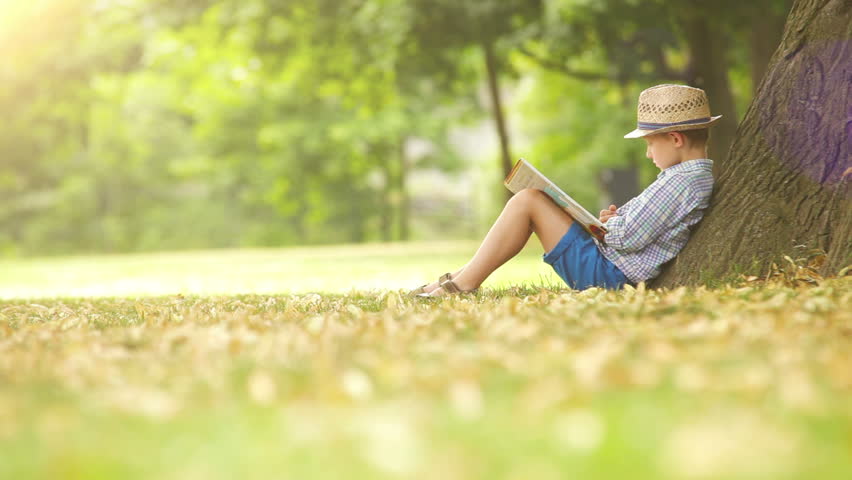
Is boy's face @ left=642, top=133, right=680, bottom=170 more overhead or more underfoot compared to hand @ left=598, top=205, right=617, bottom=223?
more overhead

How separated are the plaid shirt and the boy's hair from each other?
12 cm

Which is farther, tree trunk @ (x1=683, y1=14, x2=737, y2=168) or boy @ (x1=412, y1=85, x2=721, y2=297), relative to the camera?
tree trunk @ (x1=683, y1=14, x2=737, y2=168)

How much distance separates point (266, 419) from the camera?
7.19 feet

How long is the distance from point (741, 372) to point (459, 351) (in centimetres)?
90

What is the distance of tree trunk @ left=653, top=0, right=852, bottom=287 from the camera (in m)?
4.86

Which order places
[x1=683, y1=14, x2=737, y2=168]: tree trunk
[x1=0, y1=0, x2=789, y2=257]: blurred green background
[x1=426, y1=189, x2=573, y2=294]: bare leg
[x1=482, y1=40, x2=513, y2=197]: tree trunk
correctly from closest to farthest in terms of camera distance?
1. [x1=426, y1=189, x2=573, y2=294]: bare leg
2. [x1=683, y1=14, x2=737, y2=168]: tree trunk
3. [x1=0, y1=0, x2=789, y2=257]: blurred green background
4. [x1=482, y1=40, x2=513, y2=197]: tree trunk

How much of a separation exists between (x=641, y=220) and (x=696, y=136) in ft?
2.05

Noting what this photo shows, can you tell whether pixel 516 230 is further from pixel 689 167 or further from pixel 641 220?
pixel 689 167

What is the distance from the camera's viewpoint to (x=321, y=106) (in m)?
33.6

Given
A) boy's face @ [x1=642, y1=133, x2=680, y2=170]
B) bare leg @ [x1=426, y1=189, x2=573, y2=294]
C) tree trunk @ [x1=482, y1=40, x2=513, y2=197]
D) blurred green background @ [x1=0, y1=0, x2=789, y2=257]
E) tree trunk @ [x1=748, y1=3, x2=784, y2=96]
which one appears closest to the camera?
boy's face @ [x1=642, y1=133, x2=680, y2=170]

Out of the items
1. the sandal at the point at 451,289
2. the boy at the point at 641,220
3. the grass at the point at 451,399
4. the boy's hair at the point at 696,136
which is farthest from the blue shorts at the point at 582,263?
the grass at the point at 451,399

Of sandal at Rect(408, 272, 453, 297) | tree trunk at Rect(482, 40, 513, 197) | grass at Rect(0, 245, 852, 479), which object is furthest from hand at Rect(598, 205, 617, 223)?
tree trunk at Rect(482, 40, 513, 197)

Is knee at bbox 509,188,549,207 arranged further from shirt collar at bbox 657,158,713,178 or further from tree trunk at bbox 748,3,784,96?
tree trunk at bbox 748,3,784,96

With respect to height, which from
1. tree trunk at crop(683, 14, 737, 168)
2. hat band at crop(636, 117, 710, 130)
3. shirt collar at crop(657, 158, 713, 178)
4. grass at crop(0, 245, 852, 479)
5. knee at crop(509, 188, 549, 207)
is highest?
tree trunk at crop(683, 14, 737, 168)
